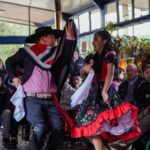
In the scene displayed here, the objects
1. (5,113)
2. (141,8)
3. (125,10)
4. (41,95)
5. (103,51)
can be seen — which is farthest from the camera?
(125,10)

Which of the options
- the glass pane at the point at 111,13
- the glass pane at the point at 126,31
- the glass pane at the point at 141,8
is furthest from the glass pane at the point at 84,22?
the glass pane at the point at 141,8

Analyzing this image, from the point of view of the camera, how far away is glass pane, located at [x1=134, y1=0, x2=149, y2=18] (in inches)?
433

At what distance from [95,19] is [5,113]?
29.0ft

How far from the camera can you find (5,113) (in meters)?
5.71

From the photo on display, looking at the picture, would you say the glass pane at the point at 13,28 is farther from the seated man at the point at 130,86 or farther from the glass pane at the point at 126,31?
the seated man at the point at 130,86

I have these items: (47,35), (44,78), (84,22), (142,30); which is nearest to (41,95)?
(44,78)

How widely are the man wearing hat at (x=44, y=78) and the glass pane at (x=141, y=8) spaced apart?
7324 mm

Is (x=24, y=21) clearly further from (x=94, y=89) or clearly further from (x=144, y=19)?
(x=94, y=89)

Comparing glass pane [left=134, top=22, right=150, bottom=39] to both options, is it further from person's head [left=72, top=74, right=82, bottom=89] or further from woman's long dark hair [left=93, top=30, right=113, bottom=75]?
woman's long dark hair [left=93, top=30, right=113, bottom=75]

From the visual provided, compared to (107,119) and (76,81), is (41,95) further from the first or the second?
(76,81)

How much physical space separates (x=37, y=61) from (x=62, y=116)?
617 mm

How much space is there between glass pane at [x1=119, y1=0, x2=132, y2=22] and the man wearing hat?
8.11 meters

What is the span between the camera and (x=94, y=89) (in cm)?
407

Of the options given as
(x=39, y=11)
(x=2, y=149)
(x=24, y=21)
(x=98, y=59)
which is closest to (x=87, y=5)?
(x=39, y=11)
